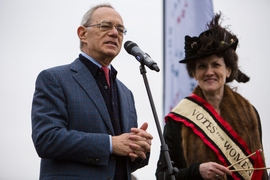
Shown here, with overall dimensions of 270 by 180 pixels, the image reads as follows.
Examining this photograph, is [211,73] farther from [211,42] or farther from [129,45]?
[129,45]

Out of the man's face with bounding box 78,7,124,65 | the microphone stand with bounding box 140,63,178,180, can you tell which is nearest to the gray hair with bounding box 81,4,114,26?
the man's face with bounding box 78,7,124,65

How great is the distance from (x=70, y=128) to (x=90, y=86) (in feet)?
1.08

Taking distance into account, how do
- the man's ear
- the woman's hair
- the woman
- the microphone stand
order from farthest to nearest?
the woman's hair
the woman
the man's ear
the microphone stand

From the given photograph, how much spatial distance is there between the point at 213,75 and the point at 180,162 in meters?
0.74

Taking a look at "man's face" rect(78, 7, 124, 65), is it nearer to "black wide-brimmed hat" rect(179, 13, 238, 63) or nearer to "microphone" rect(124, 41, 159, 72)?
"microphone" rect(124, 41, 159, 72)

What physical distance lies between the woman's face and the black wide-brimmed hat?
67mm

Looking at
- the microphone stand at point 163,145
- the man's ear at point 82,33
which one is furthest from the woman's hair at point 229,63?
the microphone stand at point 163,145

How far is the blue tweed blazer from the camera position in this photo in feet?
12.1

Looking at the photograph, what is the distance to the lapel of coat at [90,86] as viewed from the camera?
3.94 metres

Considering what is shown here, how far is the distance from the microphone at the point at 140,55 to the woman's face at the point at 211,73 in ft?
3.47

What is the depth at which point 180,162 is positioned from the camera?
4777 millimetres

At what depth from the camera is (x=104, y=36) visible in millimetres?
4223

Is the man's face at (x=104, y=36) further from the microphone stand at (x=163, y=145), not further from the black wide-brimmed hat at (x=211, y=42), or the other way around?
the black wide-brimmed hat at (x=211, y=42)

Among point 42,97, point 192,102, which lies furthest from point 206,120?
point 42,97
